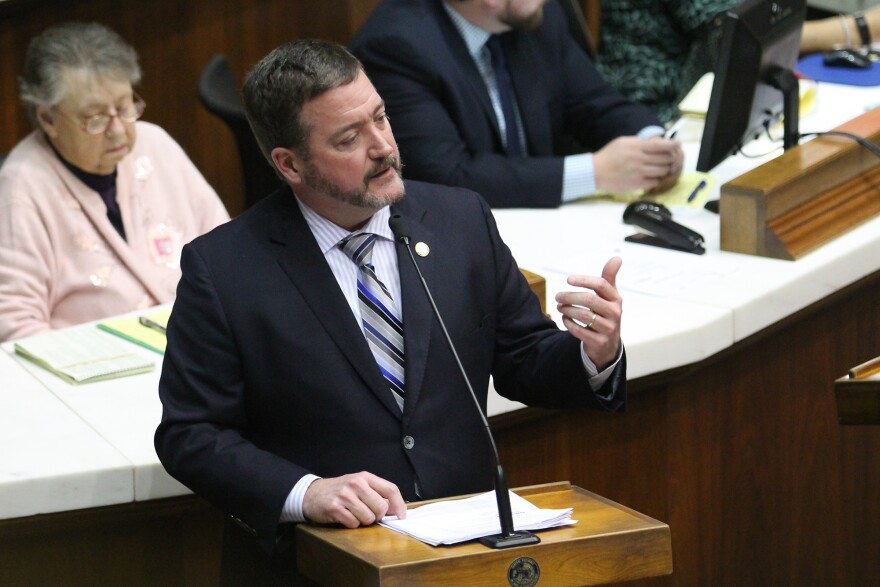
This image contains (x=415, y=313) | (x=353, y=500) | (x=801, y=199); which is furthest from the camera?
(x=801, y=199)

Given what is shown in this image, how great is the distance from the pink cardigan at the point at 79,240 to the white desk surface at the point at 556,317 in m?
0.45

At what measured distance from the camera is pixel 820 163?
2.87 metres

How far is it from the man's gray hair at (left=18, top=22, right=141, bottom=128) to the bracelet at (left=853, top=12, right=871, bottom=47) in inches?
93.2

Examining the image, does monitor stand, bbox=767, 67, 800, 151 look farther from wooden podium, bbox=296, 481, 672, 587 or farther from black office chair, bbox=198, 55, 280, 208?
wooden podium, bbox=296, 481, 672, 587

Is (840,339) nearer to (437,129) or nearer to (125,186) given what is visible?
(437,129)

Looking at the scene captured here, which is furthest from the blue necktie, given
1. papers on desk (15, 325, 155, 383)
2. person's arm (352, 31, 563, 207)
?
papers on desk (15, 325, 155, 383)

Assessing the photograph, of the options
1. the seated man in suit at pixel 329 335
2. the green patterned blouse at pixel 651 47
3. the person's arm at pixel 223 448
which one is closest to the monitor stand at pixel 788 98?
the green patterned blouse at pixel 651 47

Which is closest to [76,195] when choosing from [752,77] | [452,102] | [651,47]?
[452,102]

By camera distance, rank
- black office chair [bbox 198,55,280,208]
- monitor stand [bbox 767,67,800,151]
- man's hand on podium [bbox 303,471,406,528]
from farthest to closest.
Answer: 1. black office chair [bbox 198,55,280,208]
2. monitor stand [bbox 767,67,800,151]
3. man's hand on podium [bbox 303,471,406,528]

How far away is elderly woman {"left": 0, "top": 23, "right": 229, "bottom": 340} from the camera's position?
2.92m

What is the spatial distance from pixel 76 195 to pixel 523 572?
5.64 feet

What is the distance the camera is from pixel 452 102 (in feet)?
10.6

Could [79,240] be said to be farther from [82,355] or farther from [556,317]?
[556,317]

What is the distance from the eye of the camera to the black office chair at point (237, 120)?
353 cm
